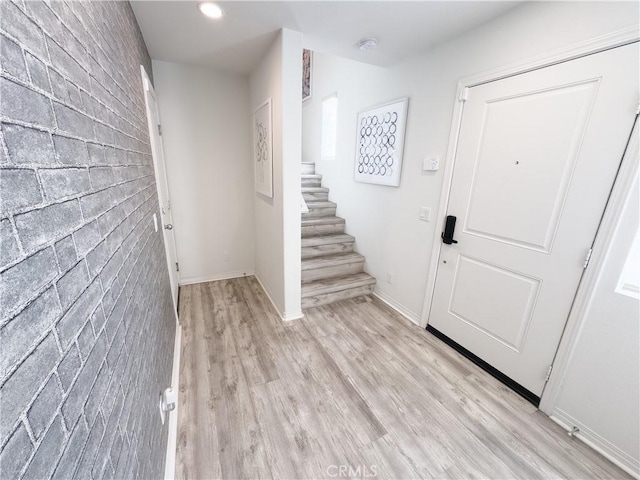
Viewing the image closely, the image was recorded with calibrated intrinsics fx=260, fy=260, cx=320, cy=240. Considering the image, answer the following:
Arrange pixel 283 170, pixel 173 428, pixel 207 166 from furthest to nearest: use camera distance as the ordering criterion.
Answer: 1. pixel 207 166
2. pixel 283 170
3. pixel 173 428

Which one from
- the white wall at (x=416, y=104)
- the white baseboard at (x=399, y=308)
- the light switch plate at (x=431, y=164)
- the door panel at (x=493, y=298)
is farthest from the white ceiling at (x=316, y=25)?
the white baseboard at (x=399, y=308)

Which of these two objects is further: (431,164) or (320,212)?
(320,212)

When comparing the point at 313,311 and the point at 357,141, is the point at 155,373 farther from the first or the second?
the point at 357,141

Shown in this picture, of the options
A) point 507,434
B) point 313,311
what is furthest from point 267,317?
point 507,434

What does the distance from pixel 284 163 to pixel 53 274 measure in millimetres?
1786

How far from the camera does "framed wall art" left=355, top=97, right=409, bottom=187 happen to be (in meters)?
2.43

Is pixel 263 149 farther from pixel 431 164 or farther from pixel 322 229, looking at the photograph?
pixel 431 164

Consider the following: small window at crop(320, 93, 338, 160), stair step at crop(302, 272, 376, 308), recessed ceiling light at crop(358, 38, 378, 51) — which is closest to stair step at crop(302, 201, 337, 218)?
small window at crop(320, 93, 338, 160)

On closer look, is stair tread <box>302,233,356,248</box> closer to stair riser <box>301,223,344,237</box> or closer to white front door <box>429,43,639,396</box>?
stair riser <box>301,223,344,237</box>

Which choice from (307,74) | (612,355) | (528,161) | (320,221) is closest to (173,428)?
(612,355)

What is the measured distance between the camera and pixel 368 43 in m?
2.02

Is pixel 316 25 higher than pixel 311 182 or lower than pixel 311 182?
higher

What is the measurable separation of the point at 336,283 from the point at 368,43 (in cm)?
219

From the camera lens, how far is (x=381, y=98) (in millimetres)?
2652
